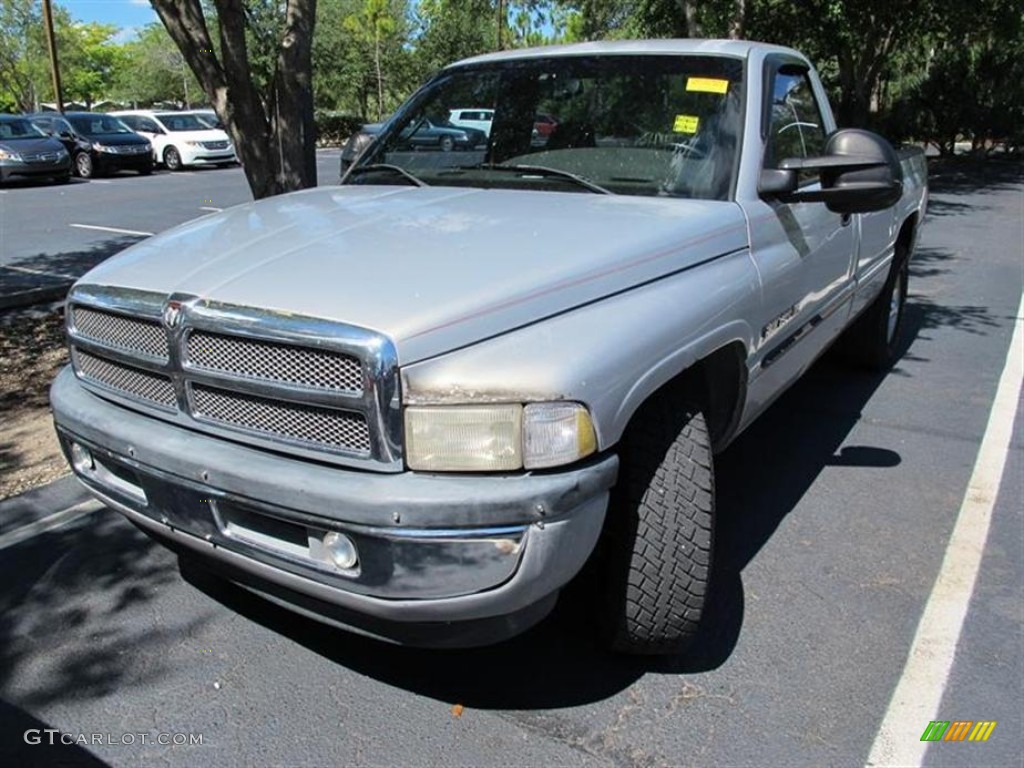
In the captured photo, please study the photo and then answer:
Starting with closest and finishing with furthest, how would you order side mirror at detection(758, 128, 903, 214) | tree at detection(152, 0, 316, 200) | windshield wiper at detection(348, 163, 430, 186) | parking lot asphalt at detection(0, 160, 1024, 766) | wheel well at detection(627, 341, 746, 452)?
parking lot asphalt at detection(0, 160, 1024, 766) < wheel well at detection(627, 341, 746, 452) < side mirror at detection(758, 128, 903, 214) < windshield wiper at detection(348, 163, 430, 186) < tree at detection(152, 0, 316, 200)

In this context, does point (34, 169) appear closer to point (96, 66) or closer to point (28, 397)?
point (28, 397)

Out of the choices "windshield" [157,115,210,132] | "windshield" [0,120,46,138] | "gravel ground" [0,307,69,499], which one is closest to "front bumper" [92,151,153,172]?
"windshield" [0,120,46,138]

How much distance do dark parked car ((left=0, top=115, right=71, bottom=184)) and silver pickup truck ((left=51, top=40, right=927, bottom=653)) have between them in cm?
1849

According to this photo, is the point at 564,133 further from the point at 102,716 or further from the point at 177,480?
the point at 102,716

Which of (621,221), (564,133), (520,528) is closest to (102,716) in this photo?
(520,528)

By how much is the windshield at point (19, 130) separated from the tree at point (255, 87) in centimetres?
1700

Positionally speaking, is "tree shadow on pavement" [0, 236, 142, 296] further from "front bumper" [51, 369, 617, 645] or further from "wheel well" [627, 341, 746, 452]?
"wheel well" [627, 341, 746, 452]

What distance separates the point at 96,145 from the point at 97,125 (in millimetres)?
A: 1629

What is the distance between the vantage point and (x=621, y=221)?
281cm

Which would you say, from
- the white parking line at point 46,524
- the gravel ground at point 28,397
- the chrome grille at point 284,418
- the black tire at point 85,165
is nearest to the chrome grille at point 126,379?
the chrome grille at point 284,418

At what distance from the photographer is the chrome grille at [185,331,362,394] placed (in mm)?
2148

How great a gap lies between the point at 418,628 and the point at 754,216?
1867mm

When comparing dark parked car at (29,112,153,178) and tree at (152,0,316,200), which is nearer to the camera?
tree at (152,0,316,200)

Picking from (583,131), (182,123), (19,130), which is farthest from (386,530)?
(182,123)
